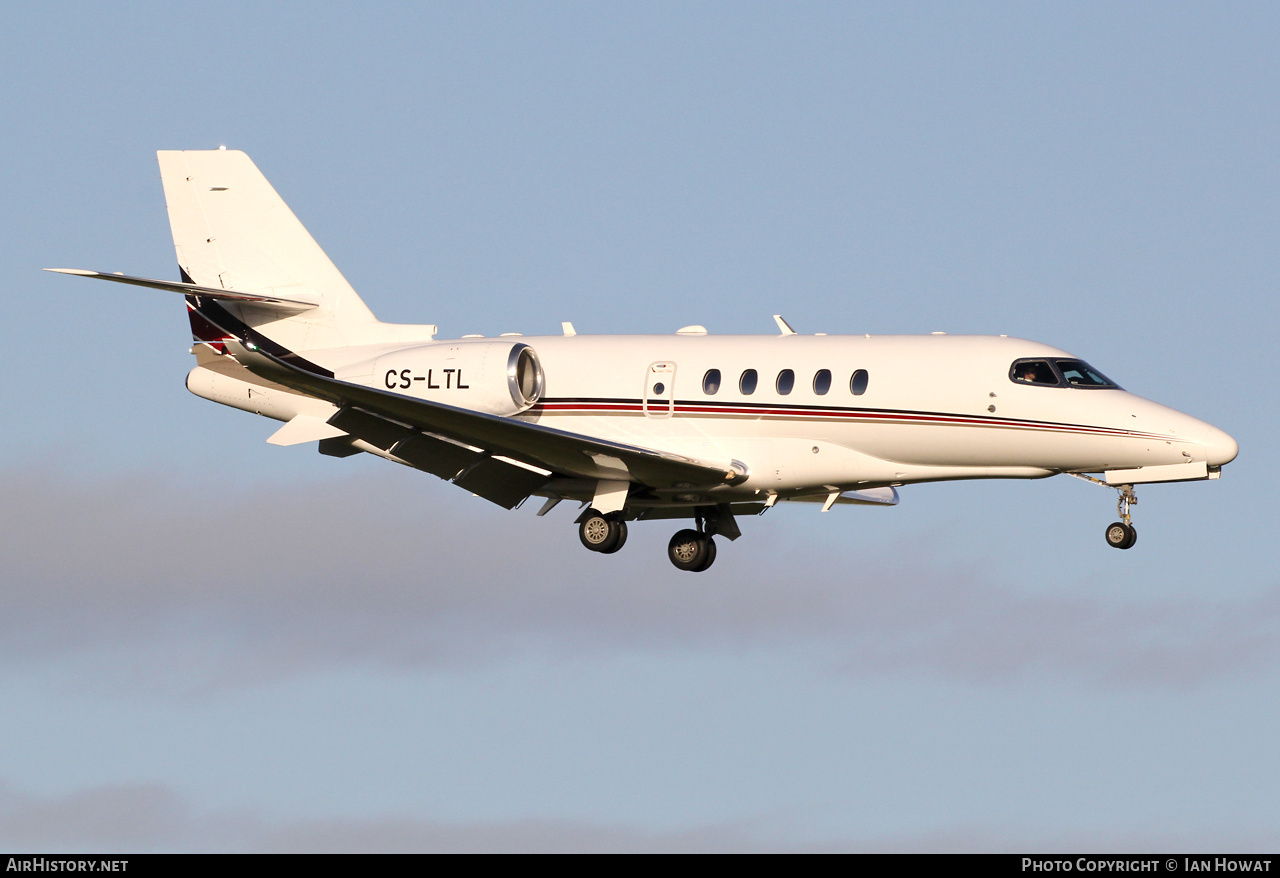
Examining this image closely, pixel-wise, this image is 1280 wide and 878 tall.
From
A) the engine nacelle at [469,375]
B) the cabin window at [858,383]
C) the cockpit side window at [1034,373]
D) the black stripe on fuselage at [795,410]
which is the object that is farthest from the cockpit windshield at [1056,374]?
the engine nacelle at [469,375]

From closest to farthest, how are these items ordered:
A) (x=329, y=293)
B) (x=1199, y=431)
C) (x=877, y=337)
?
1. (x=1199, y=431)
2. (x=877, y=337)
3. (x=329, y=293)

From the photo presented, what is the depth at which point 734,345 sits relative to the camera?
1228 inches

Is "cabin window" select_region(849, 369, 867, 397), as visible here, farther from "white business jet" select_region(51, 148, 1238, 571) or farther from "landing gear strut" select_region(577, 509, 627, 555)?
"landing gear strut" select_region(577, 509, 627, 555)

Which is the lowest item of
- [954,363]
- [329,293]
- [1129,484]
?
[1129,484]

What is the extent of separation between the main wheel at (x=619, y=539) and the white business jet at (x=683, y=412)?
2cm

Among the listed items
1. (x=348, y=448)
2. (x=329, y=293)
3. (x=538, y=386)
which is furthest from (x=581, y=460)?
(x=329, y=293)

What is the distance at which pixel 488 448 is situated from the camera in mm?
30781

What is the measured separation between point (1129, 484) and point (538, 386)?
30.2 ft

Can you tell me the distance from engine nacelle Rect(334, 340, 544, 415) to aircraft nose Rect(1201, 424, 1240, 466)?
33.3 ft

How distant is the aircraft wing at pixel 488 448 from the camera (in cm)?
2906

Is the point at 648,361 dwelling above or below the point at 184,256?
below

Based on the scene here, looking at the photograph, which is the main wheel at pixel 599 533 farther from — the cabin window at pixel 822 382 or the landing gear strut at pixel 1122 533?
the landing gear strut at pixel 1122 533

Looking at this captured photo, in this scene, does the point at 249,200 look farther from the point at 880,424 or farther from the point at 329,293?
the point at 880,424

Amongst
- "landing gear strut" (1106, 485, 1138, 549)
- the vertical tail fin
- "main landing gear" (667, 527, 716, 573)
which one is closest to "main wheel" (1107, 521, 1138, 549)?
"landing gear strut" (1106, 485, 1138, 549)
